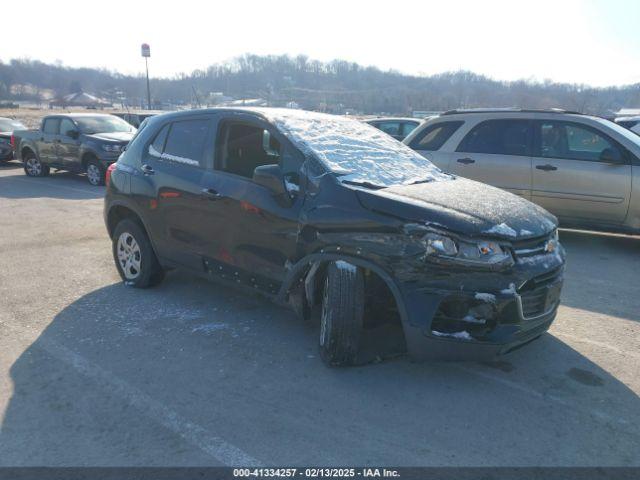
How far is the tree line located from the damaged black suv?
91.9ft

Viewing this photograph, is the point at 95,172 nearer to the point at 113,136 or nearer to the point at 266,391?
the point at 113,136

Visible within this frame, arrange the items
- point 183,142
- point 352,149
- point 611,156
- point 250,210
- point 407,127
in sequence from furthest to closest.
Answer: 1. point 407,127
2. point 611,156
3. point 183,142
4. point 352,149
5. point 250,210

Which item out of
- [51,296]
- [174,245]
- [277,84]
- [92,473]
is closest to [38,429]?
[92,473]

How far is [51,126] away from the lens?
14016 mm

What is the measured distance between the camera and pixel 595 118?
6.82 meters

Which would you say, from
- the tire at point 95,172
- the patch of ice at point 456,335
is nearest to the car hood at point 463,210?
the patch of ice at point 456,335

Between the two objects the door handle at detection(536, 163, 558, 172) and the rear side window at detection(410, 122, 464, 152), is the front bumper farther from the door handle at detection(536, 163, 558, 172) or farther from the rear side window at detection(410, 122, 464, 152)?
the rear side window at detection(410, 122, 464, 152)

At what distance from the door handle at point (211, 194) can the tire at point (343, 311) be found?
1.25 meters

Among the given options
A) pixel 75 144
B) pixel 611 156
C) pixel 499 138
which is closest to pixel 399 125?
pixel 499 138

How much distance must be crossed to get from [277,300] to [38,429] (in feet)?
5.58

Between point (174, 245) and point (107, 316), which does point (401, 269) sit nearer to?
point (174, 245)

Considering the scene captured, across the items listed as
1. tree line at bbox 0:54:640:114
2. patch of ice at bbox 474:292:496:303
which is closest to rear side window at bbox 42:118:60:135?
patch of ice at bbox 474:292:496:303

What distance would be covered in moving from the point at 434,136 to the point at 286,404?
5.72 metres

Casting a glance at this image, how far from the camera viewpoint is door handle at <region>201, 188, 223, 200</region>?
417 centimetres
